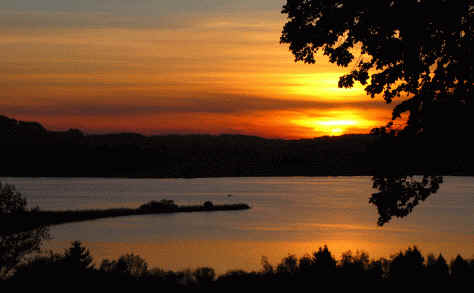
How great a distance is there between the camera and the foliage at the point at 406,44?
20.6 metres

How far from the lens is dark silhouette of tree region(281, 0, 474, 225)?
68.0ft

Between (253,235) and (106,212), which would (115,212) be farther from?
(253,235)

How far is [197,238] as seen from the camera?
9081 centimetres

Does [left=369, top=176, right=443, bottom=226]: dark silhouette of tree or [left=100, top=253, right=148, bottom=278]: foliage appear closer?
[left=369, top=176, right=443, bottom=226]: dark silhouette of tree

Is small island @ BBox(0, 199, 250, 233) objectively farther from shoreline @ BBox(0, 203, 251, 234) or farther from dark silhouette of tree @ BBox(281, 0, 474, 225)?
dark silhouette of tree @ BBox(281, 0, 474, 225)

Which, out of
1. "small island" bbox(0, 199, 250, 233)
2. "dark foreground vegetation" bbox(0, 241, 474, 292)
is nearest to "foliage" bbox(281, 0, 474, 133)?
"dark foreground vegetation" bbox(0, 241, 474, 292)

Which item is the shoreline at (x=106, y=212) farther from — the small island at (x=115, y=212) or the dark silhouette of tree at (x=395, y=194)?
the dark silhouette of tree at (x=395, y=194)

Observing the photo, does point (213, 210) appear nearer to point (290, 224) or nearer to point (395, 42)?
point (290, 224)

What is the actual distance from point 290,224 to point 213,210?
2460 centimetres

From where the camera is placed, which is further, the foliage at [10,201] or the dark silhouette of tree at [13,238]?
the foliage at [10,201]

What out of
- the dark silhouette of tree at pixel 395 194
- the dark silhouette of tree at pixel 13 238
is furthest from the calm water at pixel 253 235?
the dark silhouette of tree at pixel 395 194

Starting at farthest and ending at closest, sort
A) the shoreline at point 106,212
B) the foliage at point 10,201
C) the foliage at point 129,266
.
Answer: the shoreline at point 106,212 < the foliage at point 10,201 < the foliage at point 129,266

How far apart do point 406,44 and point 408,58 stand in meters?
0.45

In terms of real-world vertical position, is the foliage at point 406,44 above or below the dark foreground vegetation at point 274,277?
above
